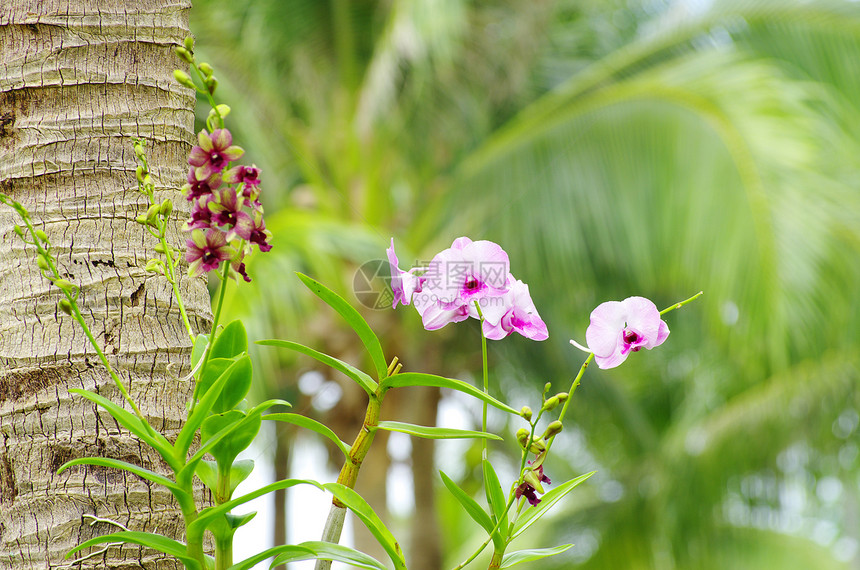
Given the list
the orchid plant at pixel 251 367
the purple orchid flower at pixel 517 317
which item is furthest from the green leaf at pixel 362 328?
the purple orchid flower at pixel 517 317

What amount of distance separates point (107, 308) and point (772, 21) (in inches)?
163

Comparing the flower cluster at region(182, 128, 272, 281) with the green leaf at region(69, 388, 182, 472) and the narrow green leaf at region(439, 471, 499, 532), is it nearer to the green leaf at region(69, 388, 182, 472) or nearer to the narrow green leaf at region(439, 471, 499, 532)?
the green leaf at region(69, 388, 182, 472)

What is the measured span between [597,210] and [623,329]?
3.30 m

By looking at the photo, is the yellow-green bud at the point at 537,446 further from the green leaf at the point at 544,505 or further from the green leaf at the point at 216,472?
the green leaf at the point at 216,472

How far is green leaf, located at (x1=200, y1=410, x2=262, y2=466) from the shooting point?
67 cm

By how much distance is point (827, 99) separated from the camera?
13.4ft

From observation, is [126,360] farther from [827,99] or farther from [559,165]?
[827,99]

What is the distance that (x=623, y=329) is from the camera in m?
0.74

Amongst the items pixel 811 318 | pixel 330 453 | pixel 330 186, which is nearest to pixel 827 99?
pixel 811 318

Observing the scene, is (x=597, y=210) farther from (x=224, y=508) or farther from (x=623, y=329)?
(x=224, y=508)

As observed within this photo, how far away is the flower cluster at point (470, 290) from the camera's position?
719 millimetres

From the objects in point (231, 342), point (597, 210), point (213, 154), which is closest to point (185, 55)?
point (213, 154)

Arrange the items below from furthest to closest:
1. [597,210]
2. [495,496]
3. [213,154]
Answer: [597,210] → [495,496] → [213,154]

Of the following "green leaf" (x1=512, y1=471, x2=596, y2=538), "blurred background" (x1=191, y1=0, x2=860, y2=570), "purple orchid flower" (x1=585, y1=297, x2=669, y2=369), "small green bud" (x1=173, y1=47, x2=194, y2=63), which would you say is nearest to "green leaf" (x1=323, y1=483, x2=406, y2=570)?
"green leaf" (x1=512, y1=471, x2=596, y2=538)
